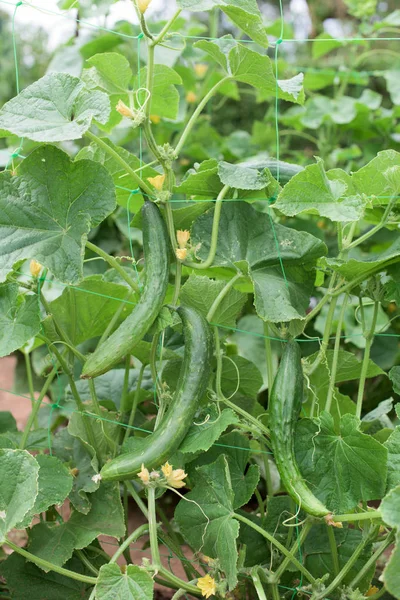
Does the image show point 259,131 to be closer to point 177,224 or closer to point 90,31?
point 90,31

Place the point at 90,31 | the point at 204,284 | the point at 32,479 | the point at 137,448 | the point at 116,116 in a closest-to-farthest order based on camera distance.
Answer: the point at 32,479 → the point at 137,448 → the point at 204,284 → the point at 116,116 → the point at 90,31

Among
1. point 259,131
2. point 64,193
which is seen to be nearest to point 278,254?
point 64,193

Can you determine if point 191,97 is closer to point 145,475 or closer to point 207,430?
point 207,430

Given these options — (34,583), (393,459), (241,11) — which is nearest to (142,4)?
(241,11)

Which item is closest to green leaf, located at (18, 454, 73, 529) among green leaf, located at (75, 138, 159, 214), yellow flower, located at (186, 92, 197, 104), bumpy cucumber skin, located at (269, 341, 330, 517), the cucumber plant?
the cucumber plant

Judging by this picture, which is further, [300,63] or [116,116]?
[300,63]

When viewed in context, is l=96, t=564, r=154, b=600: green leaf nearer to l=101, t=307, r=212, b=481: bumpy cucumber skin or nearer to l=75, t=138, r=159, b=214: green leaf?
l=101, t=307, r=212, b=481: bumpy cucumber skin

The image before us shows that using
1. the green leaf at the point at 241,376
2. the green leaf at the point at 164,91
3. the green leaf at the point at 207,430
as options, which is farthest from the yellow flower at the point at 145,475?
the green leaf at the point at 164,91

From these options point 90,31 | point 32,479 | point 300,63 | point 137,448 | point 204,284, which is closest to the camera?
point 32,479
